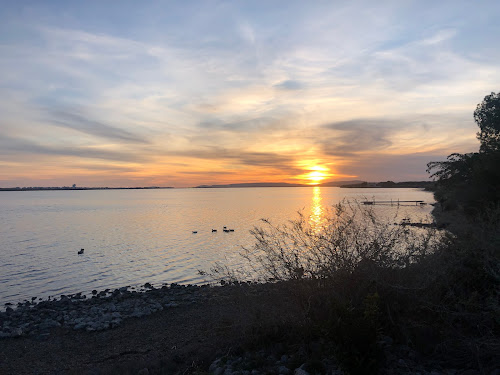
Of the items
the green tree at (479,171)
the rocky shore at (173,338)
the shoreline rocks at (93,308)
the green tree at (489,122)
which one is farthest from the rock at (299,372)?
the green tree at (489,122)

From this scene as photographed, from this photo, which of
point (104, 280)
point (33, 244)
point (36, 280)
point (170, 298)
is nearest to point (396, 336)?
point (170, 298)

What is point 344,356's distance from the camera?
5.76 meters

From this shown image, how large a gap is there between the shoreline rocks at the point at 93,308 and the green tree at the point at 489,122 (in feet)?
70.4

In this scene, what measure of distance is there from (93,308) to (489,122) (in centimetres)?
2811

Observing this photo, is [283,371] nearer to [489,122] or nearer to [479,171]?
[479,171]

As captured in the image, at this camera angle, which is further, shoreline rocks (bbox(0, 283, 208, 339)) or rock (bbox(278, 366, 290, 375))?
shoreline rocks (bbox(0, 283, 208, 339))

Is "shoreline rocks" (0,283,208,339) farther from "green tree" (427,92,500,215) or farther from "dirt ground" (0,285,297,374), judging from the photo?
"green tree" (427,92,500,215)

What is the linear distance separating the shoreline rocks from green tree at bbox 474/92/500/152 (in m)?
21.4

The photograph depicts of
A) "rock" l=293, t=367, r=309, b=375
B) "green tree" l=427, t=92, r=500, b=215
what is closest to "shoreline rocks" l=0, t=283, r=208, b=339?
"rock" l=293, t=367, r=309, b=375

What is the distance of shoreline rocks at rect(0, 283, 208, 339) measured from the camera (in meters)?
12.9

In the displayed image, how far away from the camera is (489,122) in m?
26.8

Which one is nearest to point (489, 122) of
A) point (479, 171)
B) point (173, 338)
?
point (479, 171)

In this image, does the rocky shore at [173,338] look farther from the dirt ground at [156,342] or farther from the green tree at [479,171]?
the green tree at [479,171]

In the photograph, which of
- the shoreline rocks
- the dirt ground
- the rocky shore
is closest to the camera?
the rocky shore
